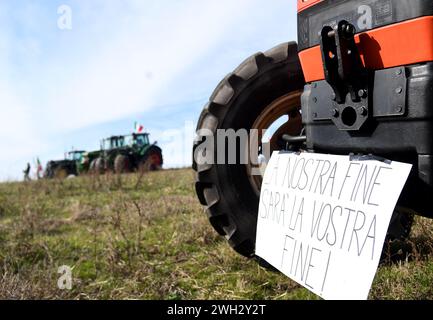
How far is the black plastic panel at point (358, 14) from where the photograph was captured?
1263 millimetres

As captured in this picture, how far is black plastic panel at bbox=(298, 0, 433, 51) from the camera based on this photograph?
126cm

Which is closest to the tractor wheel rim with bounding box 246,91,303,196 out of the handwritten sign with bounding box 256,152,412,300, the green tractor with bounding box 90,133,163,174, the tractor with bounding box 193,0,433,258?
the tractor with bounding box 193,0,433,258

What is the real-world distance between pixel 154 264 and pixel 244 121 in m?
1.16

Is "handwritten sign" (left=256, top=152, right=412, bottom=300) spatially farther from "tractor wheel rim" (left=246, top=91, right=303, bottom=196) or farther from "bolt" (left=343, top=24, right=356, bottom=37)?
"tractor wheel rim" (left=246, top=91, right=303, bottom=196)

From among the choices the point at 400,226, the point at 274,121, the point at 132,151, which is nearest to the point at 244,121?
the point at 274,121

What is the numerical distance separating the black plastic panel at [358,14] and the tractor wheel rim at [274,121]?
772mm

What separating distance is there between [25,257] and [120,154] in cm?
1613

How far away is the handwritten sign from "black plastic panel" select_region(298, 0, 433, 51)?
0.45 metres

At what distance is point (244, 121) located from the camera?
2.52 metres

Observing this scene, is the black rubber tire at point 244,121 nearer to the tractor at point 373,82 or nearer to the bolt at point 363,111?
the tractor at point 373,82

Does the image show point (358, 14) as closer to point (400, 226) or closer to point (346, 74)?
point (346, 74)
